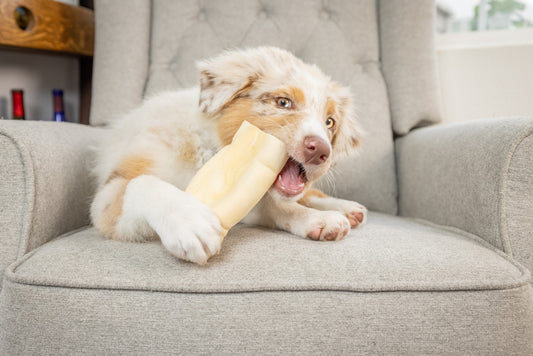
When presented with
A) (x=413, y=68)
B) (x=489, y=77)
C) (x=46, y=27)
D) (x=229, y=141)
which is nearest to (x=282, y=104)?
(x=229, y=141)

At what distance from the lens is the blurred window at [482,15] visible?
2.72m

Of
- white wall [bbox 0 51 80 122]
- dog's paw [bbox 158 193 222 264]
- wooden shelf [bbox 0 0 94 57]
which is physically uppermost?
wooden shelf [bbox 0 0 94 57]

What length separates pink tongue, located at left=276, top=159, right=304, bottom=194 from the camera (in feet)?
4.03

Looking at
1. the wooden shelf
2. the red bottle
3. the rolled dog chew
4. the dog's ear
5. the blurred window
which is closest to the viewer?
the rolled dog chew

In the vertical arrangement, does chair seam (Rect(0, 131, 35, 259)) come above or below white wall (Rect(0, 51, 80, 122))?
below

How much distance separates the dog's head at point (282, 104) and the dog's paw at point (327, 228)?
4.3 inches

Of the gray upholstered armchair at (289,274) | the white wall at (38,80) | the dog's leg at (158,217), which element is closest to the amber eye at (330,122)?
the gray upholstered armchair at (289,274)

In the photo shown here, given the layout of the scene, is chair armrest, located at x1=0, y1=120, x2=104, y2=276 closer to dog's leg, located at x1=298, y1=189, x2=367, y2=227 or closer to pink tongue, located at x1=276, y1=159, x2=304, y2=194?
pink tongue, located at x1=276, y1=159, x2=304, y2=194

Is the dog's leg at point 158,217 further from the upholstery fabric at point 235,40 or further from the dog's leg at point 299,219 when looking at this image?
the upholstery fabric at point 235,40

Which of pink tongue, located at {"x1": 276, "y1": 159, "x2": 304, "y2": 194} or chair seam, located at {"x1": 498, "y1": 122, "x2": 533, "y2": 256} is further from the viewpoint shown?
pink tongue, located at {"x1": 276, "y1": 159, "x2": 304, "y2": 194}

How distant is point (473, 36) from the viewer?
8.63 ft

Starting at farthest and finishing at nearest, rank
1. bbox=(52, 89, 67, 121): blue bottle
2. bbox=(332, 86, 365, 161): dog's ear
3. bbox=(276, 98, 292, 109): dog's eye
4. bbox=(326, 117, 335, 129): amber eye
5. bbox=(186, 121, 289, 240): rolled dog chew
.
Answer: bbox=(52, 89, 67, 121): blue bottle < bbox=(332, 86, 365, 161): dog's ear < bbox=(326, 117, 335, 129): amber eye < bbox=(276, 98, 292, 109): dog's eye < bbox=(186, 121, 289, 240): rolled dog chew

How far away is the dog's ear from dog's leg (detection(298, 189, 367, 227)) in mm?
185

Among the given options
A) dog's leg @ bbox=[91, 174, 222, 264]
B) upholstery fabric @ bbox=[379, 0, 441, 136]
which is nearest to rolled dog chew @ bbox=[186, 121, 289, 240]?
dog's leg @ bbox=[91, 174, 222, 264]
